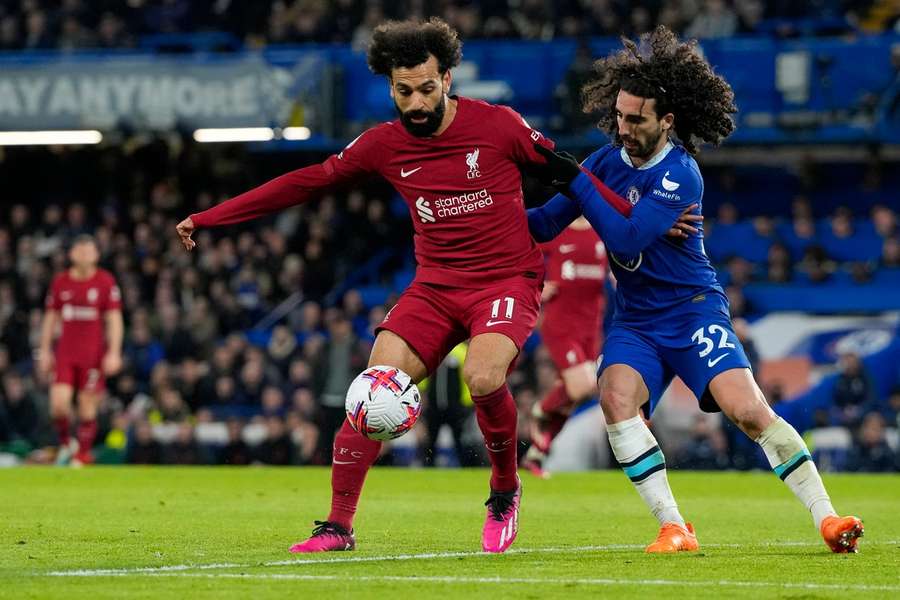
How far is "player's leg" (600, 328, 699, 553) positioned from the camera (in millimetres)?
8023

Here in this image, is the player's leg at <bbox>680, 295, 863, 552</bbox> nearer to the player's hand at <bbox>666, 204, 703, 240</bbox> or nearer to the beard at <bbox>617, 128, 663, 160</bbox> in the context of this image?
the player's hand at <bbox>666, 204, 703, 240</bbox>

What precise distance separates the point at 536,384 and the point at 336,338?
2644 millimetres

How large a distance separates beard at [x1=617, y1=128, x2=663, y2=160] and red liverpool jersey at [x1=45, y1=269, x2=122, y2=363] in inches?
414

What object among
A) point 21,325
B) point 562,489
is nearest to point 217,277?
point 21,325

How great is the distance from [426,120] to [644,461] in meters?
1.95

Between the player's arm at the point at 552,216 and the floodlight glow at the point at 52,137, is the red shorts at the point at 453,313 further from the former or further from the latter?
the floodlight glow at the point at 52,137

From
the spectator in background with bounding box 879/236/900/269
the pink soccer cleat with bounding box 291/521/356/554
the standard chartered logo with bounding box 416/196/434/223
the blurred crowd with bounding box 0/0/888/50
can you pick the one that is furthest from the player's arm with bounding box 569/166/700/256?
the blurred crowd with bounding box 0/0/888/50

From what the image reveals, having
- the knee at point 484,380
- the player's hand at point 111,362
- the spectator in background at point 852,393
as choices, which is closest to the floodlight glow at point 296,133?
the player's hand at point 111,362

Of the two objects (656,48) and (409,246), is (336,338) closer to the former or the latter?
(409,246)

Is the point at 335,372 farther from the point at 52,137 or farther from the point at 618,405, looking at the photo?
the point at 618,405

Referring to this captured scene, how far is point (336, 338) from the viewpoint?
1984 cm

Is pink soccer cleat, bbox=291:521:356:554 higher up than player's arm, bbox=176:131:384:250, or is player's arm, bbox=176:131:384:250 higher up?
player's arm, bbox=176:131:384:250

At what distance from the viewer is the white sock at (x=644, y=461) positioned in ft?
26.4

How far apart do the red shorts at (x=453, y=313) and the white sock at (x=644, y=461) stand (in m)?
0.67
